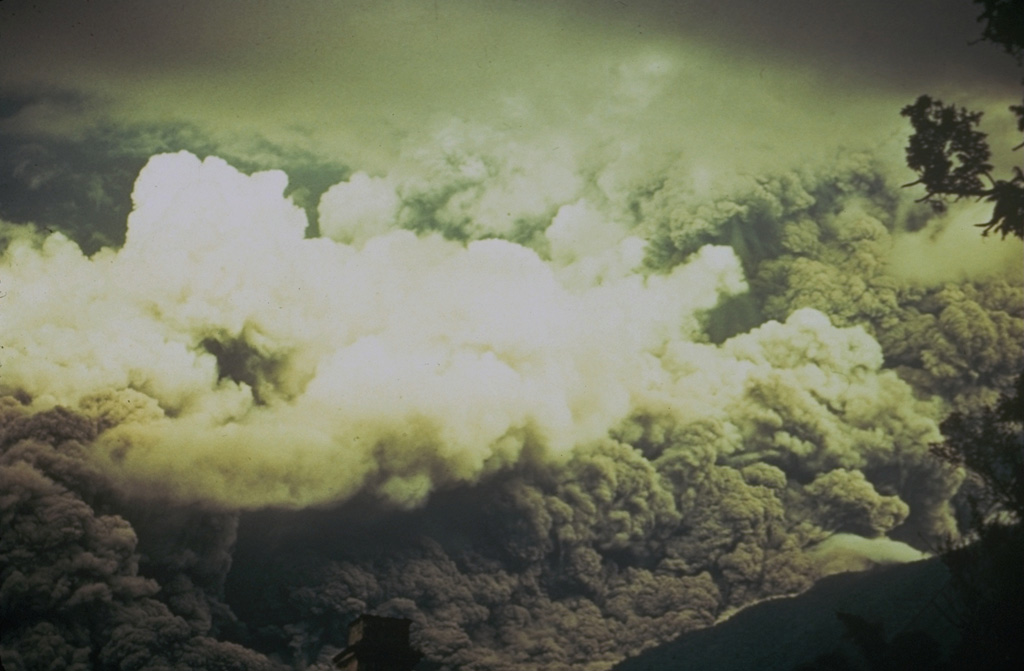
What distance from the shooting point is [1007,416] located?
53.4ft

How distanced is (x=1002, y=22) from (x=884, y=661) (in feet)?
63.5

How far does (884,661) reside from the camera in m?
25.9

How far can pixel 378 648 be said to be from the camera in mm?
15578

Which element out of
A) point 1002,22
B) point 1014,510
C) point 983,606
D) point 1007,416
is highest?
point 1002,22

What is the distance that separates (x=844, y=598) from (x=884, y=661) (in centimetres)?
1136

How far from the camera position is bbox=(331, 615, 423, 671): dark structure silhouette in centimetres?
1551

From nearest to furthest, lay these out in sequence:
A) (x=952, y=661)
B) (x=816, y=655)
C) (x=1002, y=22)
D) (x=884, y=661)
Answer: (x=1002, y=22), (x=952, y=661), (x=884, y=661), (x=816, y=655)

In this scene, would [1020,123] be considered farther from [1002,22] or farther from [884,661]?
[884,661]

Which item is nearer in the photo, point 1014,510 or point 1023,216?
point 1023,216

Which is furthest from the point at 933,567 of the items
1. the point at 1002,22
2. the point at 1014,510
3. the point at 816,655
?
the point at 1002,22

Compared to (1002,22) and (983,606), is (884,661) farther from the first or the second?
(1002,22)

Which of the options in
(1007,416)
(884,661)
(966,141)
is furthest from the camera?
(884,661)

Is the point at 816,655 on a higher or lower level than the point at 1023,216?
lower

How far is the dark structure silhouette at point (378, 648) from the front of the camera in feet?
50.9
